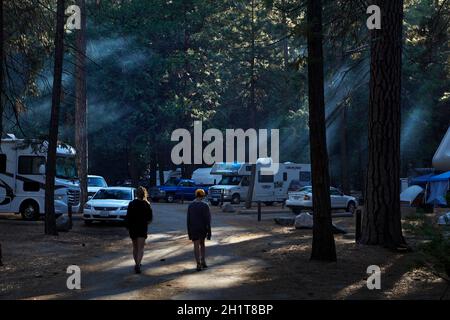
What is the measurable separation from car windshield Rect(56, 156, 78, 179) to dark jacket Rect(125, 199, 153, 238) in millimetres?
15006

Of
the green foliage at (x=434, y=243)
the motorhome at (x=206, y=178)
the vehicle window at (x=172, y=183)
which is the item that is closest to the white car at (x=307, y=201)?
the vehicle window at (x=172, y=183)

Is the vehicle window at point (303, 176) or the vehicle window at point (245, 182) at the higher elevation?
the vehicle window at point (303, 176)

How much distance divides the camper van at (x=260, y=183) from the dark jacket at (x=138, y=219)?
2903cm

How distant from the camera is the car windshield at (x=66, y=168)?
27812 millimetres

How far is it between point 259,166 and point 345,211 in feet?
23.4

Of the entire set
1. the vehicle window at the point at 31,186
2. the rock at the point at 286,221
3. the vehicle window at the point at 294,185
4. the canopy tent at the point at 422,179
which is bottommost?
the rock at the point at 286,221

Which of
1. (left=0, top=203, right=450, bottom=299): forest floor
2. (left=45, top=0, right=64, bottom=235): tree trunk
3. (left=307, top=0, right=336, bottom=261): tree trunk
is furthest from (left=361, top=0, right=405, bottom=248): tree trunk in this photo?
(left=45, top=0, right=64, bottom=235): tree trunk

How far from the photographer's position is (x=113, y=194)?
26.0 metres

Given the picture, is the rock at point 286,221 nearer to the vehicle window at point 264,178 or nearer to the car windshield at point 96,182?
the vehicle window at point 264,178

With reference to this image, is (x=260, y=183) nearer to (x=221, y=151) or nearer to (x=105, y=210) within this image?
(x=221, y=151)

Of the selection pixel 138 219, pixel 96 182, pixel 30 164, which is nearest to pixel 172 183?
pixel 96 182

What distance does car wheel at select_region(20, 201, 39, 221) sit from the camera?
87.4 feet

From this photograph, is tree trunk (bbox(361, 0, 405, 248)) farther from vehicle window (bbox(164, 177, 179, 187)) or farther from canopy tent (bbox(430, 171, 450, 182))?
vehicle window (bbox(164, 177, 179, 187))
